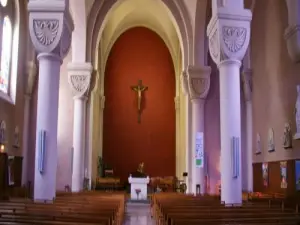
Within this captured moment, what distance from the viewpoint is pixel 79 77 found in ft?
50.6

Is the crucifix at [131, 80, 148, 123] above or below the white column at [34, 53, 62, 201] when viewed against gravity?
above

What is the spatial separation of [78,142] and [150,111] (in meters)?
7.97

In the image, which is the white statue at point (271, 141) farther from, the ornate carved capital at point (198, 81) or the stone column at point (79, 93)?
the stone column at point (79, 93)

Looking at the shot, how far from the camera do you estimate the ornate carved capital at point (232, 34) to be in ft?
29.9

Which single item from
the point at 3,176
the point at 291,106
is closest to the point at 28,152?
the point at 3,176

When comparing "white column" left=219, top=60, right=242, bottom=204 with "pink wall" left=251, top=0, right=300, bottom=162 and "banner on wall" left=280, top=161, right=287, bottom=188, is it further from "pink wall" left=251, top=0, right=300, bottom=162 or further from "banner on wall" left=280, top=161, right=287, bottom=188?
"banner on wall" left=280, top=161, right=287, bottom=188

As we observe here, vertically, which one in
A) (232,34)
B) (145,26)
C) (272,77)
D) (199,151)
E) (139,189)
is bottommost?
(139,189)

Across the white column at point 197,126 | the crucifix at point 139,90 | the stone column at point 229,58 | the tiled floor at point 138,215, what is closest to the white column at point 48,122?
the tiled floor at point 138,215

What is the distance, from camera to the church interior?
873cm

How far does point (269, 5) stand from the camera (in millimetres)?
13359

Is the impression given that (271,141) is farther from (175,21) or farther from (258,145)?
(175,21)

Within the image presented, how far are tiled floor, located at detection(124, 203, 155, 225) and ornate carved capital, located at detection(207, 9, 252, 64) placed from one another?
15.0 ft

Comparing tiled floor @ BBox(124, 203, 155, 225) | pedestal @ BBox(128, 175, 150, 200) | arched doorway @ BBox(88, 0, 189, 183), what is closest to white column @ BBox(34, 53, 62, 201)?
tiled floor @ BBox(124, 203, 155, 225)

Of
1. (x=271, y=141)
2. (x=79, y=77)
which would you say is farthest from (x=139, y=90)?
(x=271, y=141)
